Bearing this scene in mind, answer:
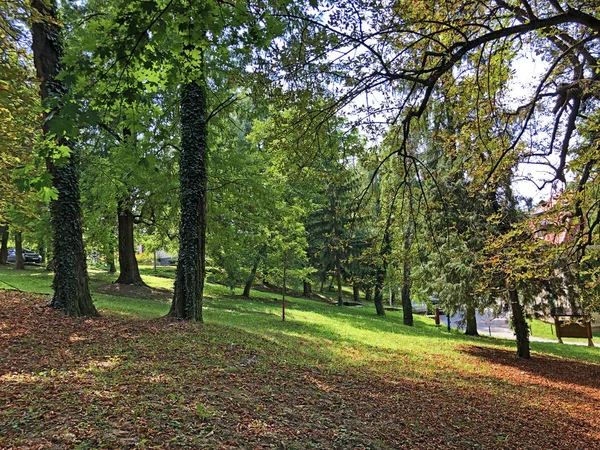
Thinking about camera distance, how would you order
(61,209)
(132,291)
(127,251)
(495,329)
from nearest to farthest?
(61,209)
(132,291)
(127,251)
(495,329)

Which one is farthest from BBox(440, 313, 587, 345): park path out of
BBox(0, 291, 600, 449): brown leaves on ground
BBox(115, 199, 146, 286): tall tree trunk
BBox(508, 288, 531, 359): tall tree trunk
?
BBox(115, 199, 146, 286): tall tree trunk

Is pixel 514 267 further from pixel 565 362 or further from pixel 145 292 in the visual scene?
pixel 145 292

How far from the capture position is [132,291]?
671 inches

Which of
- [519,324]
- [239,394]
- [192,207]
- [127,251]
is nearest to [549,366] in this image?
[519,324]

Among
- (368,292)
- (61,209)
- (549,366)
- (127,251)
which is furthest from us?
(368,292)

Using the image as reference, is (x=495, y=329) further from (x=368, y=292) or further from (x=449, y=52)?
(x=449, y=52)

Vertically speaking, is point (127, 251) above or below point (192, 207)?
below

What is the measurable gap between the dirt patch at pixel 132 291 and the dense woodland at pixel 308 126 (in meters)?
2.82

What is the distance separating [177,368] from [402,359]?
6.55m

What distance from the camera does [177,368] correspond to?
17.6 ft

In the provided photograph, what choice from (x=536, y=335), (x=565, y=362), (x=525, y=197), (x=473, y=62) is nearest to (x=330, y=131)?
(x=473, y=62)

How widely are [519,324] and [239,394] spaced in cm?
1127

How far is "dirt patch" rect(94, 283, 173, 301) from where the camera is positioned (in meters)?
16.5

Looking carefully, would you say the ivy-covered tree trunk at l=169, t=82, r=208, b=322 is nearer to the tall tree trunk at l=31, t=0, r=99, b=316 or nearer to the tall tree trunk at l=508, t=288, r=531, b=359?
the tall tree trunk at l=31, t=0, r=99, b=316
